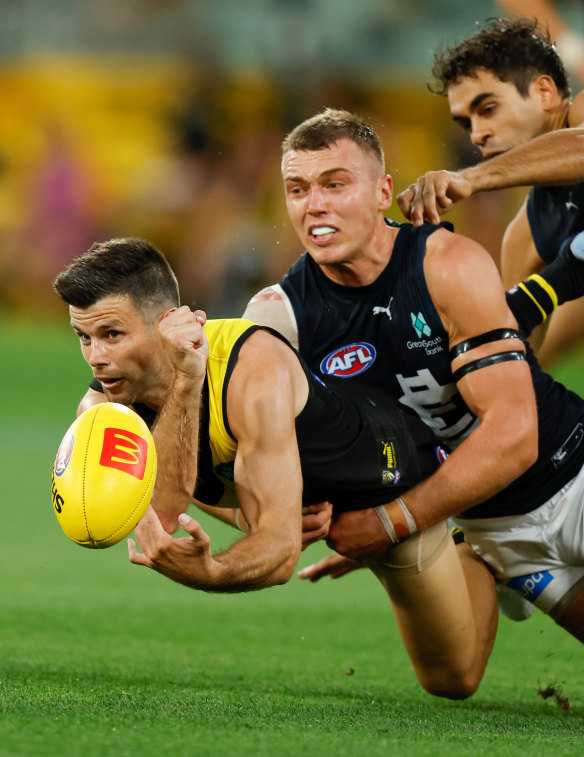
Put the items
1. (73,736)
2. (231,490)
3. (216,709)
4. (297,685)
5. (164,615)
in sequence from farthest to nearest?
(164,615)
(297,685)
(231,490)
(216,709)
(73,736)

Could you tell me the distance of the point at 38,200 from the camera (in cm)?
1820

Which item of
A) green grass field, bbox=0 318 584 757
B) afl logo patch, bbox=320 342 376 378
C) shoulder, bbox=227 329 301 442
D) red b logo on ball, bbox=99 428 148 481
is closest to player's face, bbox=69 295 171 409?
shoulder, bbox=227 329 301 442

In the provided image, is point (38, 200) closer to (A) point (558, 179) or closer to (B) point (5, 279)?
(B) point (5, 279)

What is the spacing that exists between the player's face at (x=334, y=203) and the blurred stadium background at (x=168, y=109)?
12719 mm

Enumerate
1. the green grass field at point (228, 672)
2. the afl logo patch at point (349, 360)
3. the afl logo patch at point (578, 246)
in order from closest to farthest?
1. the green grass field at point (228, 672)
2. the afl logo patch at point (349, 360)
3. the afl logo patch at point (578, 246)

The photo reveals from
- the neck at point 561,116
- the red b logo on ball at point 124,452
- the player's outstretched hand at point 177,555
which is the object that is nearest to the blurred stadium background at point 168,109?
the neck at point 561,116

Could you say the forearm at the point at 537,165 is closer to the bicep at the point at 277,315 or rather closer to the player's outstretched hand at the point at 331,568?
the bicep at the point at 277,315

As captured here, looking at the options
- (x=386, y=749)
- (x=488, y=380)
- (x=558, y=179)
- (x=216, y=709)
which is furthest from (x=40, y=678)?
(x=558, y=179)

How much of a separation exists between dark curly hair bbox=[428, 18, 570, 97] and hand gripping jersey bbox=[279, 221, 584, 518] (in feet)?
3.51

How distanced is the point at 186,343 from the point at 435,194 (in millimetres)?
1413

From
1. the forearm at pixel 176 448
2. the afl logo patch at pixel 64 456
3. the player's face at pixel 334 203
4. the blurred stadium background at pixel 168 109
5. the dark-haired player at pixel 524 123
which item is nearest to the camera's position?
the afl logo patch at pixel 64 456

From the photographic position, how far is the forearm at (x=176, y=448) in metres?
3.77

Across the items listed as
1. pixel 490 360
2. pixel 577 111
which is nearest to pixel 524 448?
pixel 490 360

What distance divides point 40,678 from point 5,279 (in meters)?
14.7
